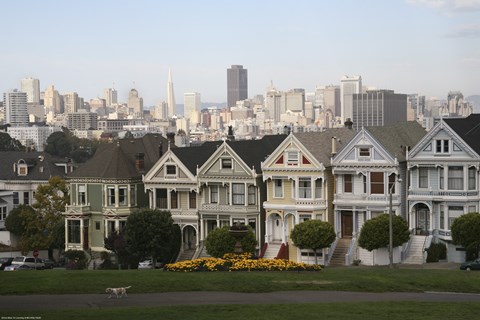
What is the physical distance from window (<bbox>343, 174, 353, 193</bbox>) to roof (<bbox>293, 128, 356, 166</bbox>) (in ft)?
4.44

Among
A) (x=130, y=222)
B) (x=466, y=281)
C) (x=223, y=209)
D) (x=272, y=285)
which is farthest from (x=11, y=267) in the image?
(x=466, y=281)

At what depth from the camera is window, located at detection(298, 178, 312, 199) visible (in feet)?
210

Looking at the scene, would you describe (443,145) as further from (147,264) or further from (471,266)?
(147,264)

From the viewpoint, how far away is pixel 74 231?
238 ft

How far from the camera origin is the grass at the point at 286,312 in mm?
36312

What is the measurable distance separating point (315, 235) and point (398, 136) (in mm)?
9430

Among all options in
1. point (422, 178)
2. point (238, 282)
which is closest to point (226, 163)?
point (422, 178)

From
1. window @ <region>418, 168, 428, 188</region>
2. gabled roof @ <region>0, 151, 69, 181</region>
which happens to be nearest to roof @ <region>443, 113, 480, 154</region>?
window @ <region>418, 168, 428, 188</region>

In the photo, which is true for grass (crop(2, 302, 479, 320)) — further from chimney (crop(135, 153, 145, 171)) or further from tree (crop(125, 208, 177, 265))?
chimney (crop(135, 153, 145, 171))

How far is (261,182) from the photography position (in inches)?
2603

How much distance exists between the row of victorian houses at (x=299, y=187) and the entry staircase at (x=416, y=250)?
6 centimetres

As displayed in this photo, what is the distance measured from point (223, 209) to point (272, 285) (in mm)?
23638

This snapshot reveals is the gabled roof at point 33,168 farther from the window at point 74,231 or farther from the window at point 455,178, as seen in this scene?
the window at point 455,178

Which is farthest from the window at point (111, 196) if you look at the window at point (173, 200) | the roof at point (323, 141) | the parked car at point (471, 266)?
the parked car at point (471, 266)
